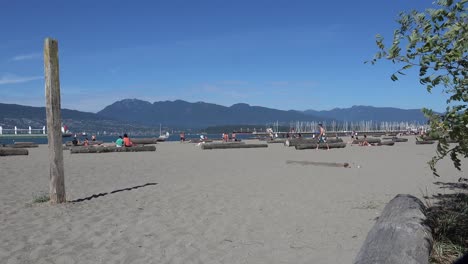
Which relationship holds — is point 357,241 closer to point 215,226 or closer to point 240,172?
point 215,226

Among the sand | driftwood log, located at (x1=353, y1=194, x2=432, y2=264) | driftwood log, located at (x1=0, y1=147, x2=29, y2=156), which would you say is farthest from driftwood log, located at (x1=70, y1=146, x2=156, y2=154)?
driftwood log, located at (x1=353, y1=194, x2=432, y2=264)

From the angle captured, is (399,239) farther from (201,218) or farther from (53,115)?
(53,115)

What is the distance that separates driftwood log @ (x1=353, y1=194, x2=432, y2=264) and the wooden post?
6.41m

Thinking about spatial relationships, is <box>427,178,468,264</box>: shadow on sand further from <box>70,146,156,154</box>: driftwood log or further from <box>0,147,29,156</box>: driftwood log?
<box>0,147,29,156</box>: driftwood log

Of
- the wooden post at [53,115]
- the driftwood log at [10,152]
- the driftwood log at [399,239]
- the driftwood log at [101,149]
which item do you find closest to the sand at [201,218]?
the wooden post at [53,115]

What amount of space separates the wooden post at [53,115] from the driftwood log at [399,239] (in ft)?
21.0

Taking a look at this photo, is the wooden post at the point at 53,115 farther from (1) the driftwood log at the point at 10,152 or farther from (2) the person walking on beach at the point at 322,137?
(2) the person walking on beach at the point at 322,137

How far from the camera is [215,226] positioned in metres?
6.67

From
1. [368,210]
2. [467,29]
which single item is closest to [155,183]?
[368,210]

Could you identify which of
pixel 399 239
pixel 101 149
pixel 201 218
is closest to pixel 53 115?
pixel 201 218

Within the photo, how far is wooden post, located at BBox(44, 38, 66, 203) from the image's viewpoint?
27.8 ft

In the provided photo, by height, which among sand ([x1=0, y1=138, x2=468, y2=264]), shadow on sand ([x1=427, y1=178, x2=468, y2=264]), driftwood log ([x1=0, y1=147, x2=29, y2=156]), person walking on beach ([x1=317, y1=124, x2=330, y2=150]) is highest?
person walking on beach ([x1=317, y1=124, x2=330, y2=150])

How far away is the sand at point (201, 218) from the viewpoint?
5.30 meters

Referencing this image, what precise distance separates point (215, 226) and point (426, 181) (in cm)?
738
